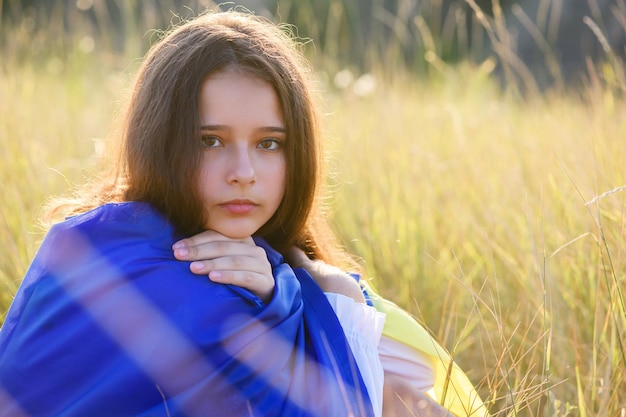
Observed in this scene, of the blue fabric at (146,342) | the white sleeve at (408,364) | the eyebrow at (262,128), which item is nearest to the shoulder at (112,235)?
the blue fabric at (146,342)

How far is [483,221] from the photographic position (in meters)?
2.95

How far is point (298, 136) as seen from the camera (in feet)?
6.33

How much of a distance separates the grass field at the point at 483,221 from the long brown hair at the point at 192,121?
0.44 m

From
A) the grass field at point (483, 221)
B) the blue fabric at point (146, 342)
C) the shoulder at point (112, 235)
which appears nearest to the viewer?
the blue fabric at point (146, 342)

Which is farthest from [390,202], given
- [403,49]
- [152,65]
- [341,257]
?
[403,49]

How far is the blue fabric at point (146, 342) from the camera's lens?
160cm

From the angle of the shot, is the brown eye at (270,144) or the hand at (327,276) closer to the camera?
the brown eye at (270,144)

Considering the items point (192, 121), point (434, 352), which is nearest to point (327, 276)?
point (434, 352)

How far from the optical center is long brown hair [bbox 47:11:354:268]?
1.77 m

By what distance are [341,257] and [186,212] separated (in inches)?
29.2

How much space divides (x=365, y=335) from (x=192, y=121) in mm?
638

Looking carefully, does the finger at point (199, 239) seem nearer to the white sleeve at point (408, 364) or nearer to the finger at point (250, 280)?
the finger at point (250, 280)

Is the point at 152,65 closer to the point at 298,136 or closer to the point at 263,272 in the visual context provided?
the point at 298,136

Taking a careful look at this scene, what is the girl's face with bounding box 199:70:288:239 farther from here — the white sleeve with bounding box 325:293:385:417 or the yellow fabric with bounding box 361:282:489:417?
the yellow fabric with bounding box 361:282:489:417
